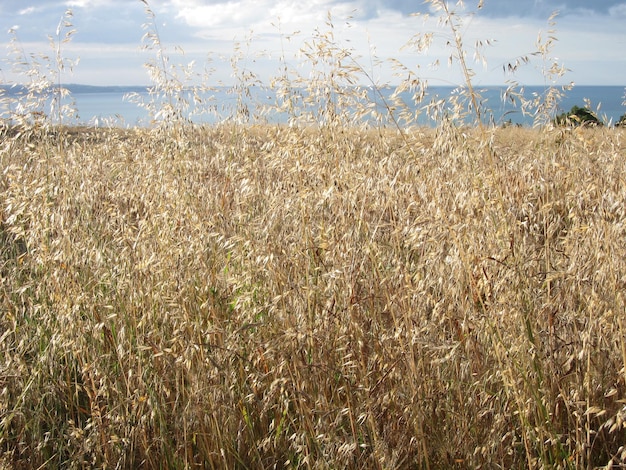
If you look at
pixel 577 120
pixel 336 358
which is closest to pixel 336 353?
pixel 336 358

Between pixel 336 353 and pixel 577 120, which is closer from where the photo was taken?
pixel 336 353

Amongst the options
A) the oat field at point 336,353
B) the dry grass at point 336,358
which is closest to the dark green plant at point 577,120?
the dry grass at point 336,358

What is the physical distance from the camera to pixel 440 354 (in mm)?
2100

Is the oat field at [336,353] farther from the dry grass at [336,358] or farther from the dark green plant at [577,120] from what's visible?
the dark green plant at [577,120]

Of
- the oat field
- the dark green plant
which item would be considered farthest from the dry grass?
the dark green plant

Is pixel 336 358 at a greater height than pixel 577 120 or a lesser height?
lesser

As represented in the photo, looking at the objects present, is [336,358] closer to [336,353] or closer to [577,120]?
[336,353]

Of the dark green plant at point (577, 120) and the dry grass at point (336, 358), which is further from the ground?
the dark green plant at point (577, 120)

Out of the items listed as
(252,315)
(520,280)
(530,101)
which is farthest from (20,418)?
(530,101)

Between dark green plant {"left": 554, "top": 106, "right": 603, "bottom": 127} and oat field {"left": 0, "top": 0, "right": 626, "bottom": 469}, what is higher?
dark green plant {"left": 554, "top": 106, "right": 603, "bottom": 127}

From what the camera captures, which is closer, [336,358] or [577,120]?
[336,358]

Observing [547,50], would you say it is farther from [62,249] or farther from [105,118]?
[105,118]

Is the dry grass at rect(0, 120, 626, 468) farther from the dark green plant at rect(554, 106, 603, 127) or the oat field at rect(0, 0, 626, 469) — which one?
the dark green plant at rect(554, 106, 603, 127)

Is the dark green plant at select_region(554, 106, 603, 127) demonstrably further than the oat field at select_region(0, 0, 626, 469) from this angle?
Yes
